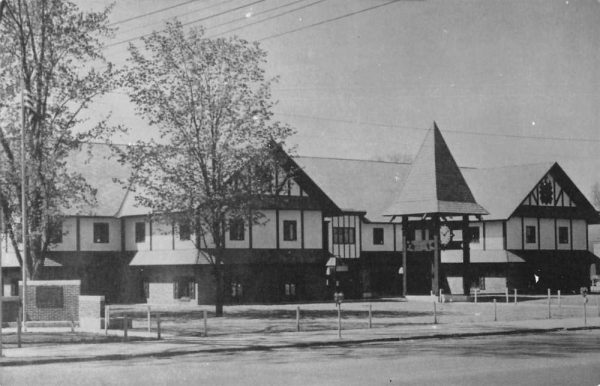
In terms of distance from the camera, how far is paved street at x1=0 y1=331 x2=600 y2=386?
49.3 feet

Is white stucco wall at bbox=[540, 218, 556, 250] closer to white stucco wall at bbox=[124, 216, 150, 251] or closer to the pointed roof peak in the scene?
the pointed roof peak

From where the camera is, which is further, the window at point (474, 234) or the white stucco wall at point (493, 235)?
the window at point (474, 234)

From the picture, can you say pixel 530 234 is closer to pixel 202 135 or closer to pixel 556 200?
pixel 556 200

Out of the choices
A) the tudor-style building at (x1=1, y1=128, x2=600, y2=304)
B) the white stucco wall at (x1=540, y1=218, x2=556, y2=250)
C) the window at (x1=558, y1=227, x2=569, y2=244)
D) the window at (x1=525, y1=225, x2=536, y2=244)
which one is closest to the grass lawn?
the tudor-style building at (x1=1, y1=128, x2=600, y2=304)

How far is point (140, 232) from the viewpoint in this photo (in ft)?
162

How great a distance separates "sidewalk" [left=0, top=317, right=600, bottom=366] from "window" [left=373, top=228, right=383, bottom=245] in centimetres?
2548

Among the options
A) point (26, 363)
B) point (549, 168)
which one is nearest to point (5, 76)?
point (26, 363)

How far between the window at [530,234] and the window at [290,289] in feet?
56.3

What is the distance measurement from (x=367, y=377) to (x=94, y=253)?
36.2m

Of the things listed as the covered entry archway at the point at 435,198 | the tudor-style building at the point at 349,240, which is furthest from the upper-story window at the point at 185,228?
the covered entry archway at the point at 435,198

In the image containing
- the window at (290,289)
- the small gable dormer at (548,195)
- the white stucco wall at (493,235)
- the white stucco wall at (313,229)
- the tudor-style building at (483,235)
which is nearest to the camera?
the white stucco wall at (313,229)

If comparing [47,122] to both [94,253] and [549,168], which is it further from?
[549,168]

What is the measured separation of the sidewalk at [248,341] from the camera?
1981cm

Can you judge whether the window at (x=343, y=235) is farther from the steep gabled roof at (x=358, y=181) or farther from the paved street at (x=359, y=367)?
the paved street at (x=359, y=367)
